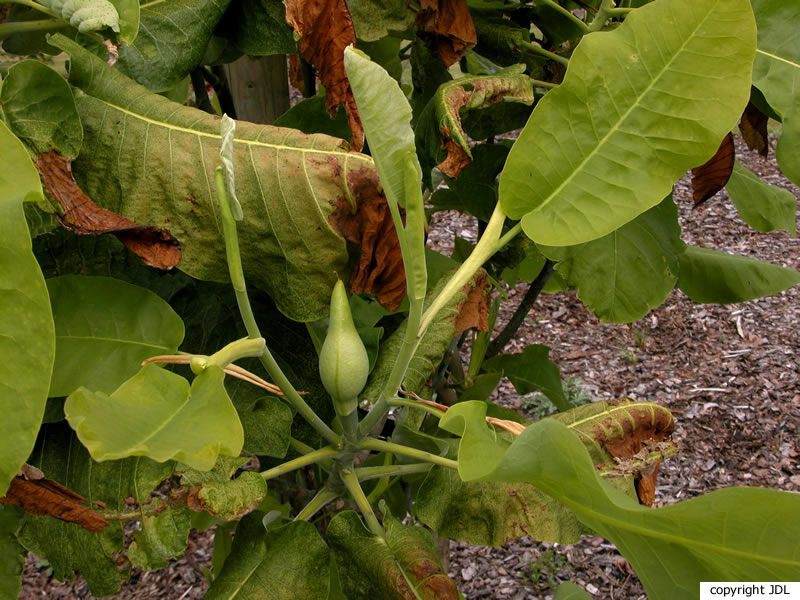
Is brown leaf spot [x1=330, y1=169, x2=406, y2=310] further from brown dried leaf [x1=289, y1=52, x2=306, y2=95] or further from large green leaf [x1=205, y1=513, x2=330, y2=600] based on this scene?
brown dried leaf [x1=289, y1=52, x2=306, y2=95]

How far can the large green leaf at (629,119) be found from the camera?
23.7 inches

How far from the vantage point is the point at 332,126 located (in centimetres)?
90

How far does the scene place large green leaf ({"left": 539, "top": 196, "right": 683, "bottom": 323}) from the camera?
35.9 inches

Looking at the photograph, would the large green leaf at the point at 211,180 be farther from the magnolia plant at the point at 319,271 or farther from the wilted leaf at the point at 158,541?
the wilted leaf at the point at 158,541

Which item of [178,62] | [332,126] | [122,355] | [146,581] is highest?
[178,62]

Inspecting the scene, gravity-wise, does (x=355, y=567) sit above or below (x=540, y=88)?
below

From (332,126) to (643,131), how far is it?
0.40 metres

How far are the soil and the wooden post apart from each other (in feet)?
3.39

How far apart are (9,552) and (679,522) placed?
24.6 inches

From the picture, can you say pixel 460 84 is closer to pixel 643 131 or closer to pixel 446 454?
pixel 643 131

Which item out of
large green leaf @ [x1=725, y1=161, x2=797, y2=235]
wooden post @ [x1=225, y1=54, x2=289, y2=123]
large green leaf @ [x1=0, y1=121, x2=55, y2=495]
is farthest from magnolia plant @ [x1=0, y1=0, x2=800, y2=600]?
large green leaf @ [x1=725, y1=161, x2=797, y2=235]

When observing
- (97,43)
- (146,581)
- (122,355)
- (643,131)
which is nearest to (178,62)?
(97,43)

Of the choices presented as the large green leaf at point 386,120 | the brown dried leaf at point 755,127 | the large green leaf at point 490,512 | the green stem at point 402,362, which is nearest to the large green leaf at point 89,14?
the large green leaf at point 386,120

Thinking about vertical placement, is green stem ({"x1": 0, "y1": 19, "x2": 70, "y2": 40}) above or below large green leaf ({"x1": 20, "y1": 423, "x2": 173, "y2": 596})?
above
